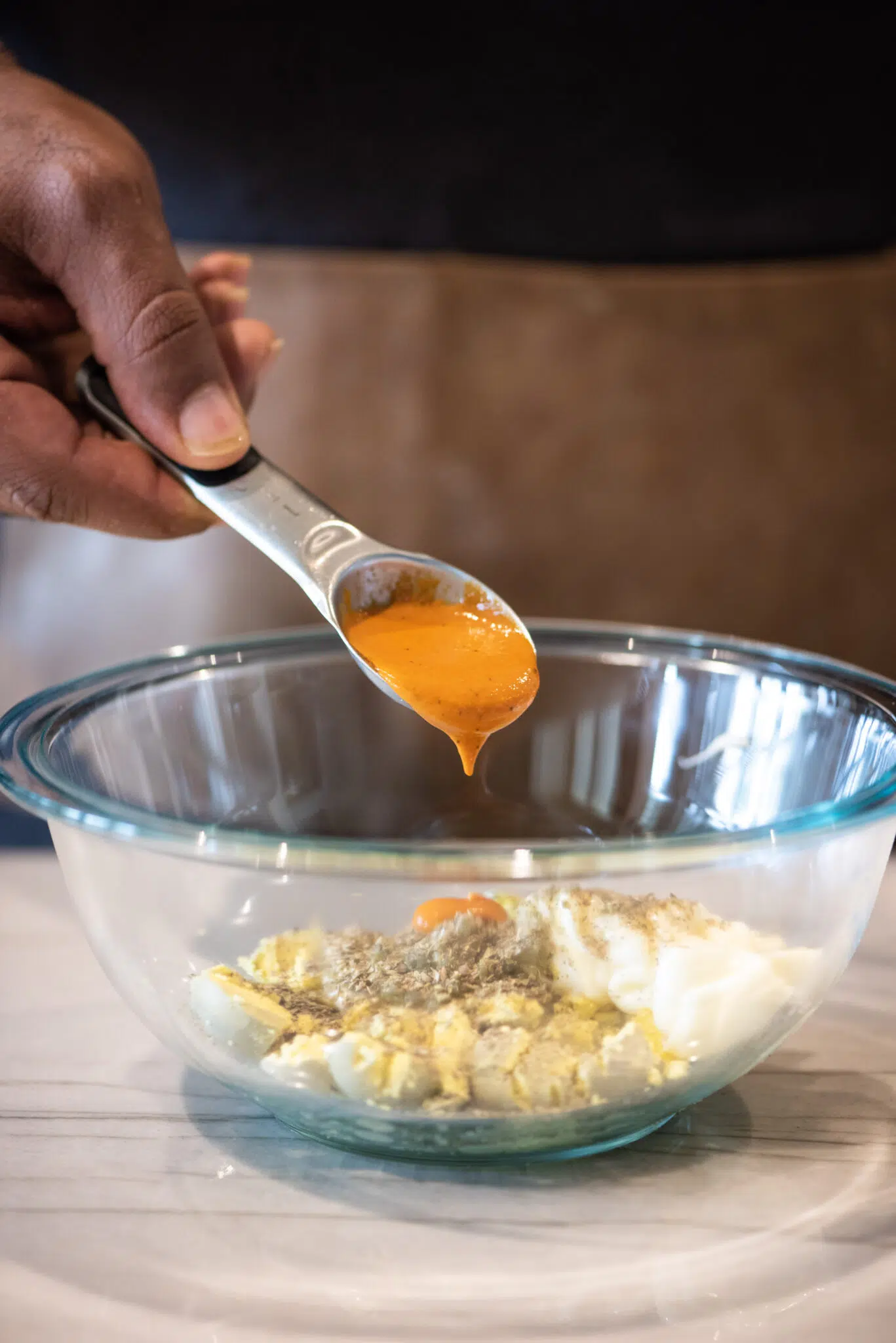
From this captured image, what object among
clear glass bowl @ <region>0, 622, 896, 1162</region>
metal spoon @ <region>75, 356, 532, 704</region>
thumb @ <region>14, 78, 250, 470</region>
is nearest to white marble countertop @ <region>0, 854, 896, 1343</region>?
clear glass bowl @ <region>0, 622, 896, 1162</region>

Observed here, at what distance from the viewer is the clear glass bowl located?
0.48 m

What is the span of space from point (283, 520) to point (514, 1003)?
1.12 ft

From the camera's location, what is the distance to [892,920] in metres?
0.82

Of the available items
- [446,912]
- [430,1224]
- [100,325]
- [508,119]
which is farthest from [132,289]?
[508,119]

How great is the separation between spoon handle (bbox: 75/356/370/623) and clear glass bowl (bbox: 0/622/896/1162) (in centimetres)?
9

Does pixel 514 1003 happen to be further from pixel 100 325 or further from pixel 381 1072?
pixel 100 325

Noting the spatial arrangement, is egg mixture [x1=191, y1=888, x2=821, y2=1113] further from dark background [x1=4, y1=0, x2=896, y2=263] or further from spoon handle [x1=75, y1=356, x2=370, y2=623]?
dark background [x1=4, y1=0, x2=896, y2=263]

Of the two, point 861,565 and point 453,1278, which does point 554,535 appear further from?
point 453,1278

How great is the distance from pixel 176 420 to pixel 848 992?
54 centimetres

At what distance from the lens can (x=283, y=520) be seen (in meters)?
0.73

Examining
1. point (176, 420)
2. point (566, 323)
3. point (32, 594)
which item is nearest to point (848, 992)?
point (176, 420)

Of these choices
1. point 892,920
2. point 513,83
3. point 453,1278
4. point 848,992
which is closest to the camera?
point 453,1278

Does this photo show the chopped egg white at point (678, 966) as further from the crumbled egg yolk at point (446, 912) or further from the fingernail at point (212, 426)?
the fingernail at point (212, 426)

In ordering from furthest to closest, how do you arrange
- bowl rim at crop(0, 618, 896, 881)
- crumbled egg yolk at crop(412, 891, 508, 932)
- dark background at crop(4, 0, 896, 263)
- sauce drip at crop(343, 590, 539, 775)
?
dark background at crop(4, 0, 896, 263) < sauce drip at crop(343, 590, 539, 775) < crumbled egg yolk at crop(412, 891, 508, 932) < bowl rim at crop(0, 618, 896, 881)
